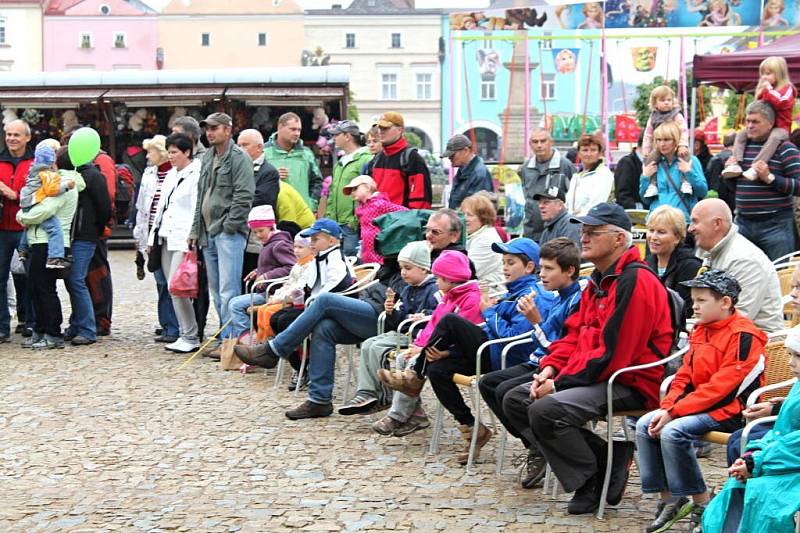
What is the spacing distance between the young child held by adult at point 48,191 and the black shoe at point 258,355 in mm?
2845

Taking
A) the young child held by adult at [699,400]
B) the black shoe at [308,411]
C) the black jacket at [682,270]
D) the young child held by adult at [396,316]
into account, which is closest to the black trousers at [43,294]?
the black shoe at [308,411]

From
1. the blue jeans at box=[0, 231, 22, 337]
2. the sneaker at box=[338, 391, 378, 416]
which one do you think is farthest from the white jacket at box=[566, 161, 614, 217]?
the blue jeans at box=[0, 231, 22, 337]

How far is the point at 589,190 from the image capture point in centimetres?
962

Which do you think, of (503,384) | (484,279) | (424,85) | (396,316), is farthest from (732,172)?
(424,85)

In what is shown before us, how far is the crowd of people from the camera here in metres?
5.40

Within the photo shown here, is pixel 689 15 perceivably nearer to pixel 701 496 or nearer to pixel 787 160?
pixel 787 160

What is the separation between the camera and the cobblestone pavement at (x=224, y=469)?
5734 millimetres

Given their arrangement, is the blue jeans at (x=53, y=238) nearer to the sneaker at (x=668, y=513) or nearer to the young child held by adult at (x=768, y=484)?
the sneaker at (x=668, y=513)

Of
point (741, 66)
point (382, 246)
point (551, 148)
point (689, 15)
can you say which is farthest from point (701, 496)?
point (689, 15)

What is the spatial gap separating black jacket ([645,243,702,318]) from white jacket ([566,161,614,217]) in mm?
2586

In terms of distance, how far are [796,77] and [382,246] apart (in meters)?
5.11

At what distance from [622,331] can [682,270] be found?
4.51 ft

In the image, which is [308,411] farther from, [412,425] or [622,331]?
[622,331]

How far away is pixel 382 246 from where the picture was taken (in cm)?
841
